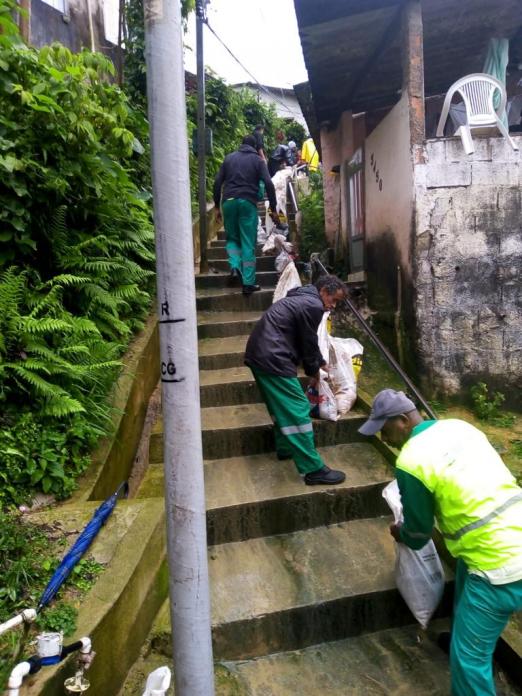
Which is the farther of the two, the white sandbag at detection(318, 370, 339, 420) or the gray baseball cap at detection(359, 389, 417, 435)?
the white sandbag at detection(318, 370, 339, 420)

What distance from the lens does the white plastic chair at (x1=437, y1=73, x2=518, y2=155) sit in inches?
198

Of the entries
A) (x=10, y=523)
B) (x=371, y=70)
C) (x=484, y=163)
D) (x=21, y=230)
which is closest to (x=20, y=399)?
(x=10, y=523)

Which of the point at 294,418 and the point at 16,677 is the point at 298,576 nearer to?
the point at 294,418

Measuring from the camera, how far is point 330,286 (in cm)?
402

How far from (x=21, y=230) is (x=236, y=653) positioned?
351 centimetres

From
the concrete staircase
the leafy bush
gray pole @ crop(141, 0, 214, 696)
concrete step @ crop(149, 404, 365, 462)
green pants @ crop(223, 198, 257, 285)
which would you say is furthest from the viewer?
the leafy bush

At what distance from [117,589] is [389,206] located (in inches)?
203

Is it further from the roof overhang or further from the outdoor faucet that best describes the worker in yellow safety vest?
the roof overhang

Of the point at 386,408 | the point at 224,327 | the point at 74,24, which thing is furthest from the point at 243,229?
the point at 74,24

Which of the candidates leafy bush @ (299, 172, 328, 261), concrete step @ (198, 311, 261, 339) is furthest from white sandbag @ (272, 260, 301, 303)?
leafy bush @ (299, 172, 328, 261)

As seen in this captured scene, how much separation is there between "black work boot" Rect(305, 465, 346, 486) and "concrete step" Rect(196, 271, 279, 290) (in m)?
3.87

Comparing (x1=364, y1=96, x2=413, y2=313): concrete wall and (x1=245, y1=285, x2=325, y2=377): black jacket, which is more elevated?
(x1=364, y1=96, x2=413, y2=313): concrete wall

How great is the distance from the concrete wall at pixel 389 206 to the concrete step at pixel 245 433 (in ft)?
6.12

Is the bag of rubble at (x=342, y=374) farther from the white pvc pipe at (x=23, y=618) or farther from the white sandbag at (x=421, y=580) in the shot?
the white pvc pipe at (x=23, y=618)
